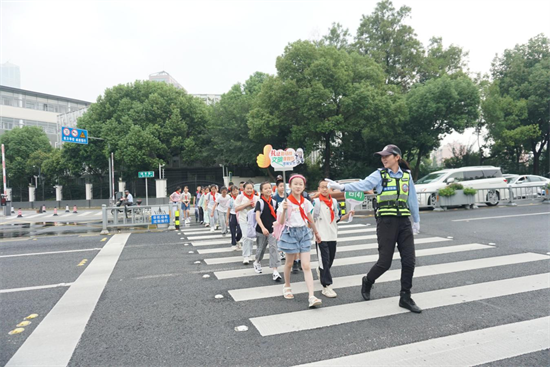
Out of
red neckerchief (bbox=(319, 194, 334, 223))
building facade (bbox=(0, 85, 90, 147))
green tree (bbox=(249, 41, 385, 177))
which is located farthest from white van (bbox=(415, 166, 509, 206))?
building facade (bbox=(0, 85, 90, 147))

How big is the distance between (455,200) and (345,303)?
44.2 feet

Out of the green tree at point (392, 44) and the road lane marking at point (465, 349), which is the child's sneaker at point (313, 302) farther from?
the green tree at point (392, 44)

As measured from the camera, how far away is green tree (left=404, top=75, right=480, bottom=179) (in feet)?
87.4

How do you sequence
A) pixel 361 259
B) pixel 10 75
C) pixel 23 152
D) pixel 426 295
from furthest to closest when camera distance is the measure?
pixel 10 75
pixel 23 152
pixel 361 259
pixel 426 295

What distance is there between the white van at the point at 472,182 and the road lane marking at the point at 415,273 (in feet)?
30.7

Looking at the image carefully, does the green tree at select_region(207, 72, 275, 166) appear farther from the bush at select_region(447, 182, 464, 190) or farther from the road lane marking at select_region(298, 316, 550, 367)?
the road lane marking at select_region(298, 316, 550, 367)

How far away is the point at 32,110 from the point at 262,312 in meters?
67.4

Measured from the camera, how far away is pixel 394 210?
13.8 ft

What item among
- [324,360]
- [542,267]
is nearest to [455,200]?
[542,267]

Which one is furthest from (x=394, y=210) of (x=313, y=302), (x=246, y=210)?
(x=246, y=210)

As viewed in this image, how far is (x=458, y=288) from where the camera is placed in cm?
510

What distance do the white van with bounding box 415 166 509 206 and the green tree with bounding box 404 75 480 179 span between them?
10.7 meters

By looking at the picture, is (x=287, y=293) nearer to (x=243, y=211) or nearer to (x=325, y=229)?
(x=325, y=229)

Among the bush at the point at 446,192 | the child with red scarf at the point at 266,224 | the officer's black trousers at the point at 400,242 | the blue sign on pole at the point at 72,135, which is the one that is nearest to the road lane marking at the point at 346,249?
the child with red scarf at the point at 266,224
